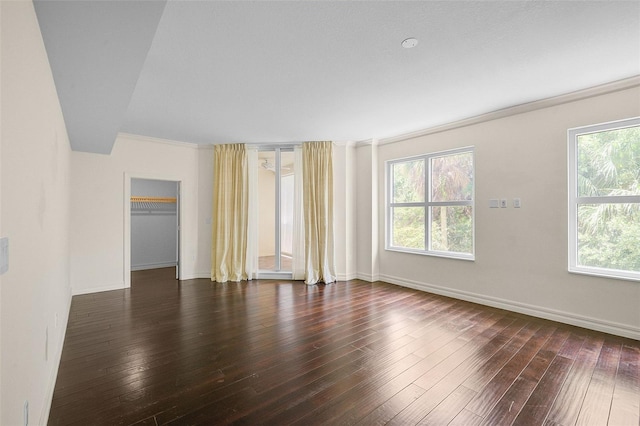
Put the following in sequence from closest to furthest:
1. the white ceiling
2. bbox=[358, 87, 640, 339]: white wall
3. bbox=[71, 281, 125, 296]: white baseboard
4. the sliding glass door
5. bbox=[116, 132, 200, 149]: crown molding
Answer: the white ceiling → bbox=[358, 87, 640, 339]: white wall → bbox=[71, 281, 125, 296]: white baseboard → bbox=[116, 132, 200, 149]: crown molding → the sliding glass door

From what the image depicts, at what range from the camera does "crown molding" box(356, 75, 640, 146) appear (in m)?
2.90

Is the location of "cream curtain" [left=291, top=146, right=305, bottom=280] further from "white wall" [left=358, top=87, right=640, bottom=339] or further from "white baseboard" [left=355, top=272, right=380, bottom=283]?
"white wall" [left=358, top=87, right=640, bottom=339]

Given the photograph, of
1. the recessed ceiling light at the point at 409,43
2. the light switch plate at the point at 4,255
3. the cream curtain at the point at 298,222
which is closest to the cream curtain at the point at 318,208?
the cream curtain at the point at 298,222

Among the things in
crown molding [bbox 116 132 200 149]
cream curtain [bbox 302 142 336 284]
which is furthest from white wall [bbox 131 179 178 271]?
cream curtain [bbox 302 142 336 284]

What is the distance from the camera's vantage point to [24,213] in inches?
50.4

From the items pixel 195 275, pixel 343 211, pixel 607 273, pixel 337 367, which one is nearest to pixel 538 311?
pixel 607 273

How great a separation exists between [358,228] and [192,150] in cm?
343

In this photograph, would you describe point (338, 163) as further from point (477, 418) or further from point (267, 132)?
point (477, 418)

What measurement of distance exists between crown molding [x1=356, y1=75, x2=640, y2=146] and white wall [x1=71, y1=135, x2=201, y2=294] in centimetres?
430

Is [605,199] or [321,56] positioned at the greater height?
[321,56]

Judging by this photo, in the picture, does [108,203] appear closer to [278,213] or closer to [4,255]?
[278,213]

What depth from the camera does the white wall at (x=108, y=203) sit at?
438cm

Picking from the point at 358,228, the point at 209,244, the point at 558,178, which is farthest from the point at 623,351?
the point at 209,244

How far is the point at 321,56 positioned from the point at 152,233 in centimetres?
602
